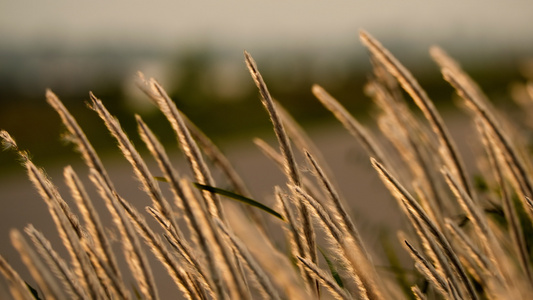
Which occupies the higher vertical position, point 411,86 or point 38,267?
point 411,86

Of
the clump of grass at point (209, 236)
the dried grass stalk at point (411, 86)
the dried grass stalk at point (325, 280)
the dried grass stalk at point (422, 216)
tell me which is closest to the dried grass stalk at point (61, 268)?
the clump of grass at point (209, 236)

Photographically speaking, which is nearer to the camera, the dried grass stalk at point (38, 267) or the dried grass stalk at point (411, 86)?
the dried grass stalk at point (38, 267)

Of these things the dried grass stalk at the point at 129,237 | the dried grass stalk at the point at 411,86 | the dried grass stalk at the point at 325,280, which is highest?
the dried grass stalk at the point at 411,86

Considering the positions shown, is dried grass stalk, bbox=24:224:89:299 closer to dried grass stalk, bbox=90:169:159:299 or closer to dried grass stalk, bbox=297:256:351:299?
dried grass stalk, bbox=90:169:159:299

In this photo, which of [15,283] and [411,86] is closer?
[15,283]

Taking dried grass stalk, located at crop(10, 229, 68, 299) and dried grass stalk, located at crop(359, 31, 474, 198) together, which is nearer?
dried grass stalk, located at crop(10, 229, 68, 299)

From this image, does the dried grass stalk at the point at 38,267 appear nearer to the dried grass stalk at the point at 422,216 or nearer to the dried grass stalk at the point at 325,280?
the dried grass stalk at the point at 325,280

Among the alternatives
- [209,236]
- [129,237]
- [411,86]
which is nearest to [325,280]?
[209,236]

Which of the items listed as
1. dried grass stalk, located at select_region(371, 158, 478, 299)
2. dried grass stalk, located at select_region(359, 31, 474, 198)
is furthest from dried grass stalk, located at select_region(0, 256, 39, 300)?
dried grass stalk, located at select_region(359, 31, 474, 198)

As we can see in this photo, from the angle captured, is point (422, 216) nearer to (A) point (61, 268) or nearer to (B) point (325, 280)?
(B) point (325, 280)

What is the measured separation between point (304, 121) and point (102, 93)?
5.33 meters

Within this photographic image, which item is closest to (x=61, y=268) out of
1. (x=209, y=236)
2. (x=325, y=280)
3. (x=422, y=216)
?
(x=209, y=236)

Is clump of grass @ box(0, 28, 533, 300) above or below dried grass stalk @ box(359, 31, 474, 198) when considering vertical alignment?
below

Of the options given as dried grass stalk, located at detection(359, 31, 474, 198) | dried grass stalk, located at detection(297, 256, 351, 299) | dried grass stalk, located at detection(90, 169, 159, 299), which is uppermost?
dried grass stalk, located at detection(359, 31, 474, 198)
